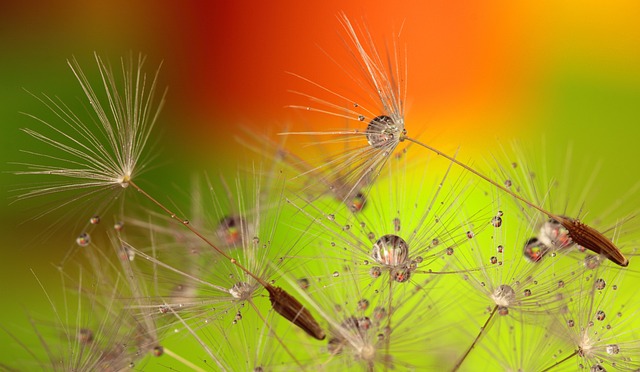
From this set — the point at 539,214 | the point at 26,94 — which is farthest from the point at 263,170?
the point at 26,94

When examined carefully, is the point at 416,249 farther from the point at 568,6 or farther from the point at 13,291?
the point at 568,6

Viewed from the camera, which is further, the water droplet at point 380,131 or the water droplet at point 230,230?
the water droplet at point 230,230

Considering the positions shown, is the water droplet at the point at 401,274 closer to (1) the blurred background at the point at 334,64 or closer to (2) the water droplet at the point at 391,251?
(2) the water droplet at the point at 391,251

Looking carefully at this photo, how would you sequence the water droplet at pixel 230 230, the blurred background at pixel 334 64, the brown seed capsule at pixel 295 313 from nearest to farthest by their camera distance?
the brown seed capsule at pixel 295 313, the water droplet at pixel 230 230, the blurred background at pixel 334 64

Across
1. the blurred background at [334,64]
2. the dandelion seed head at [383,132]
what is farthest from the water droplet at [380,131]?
the blurred background at [334,64]

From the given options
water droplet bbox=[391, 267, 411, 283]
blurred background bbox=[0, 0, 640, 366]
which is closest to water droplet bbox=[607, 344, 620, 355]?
water droplet bbox=[391, 267, 411, 283]
